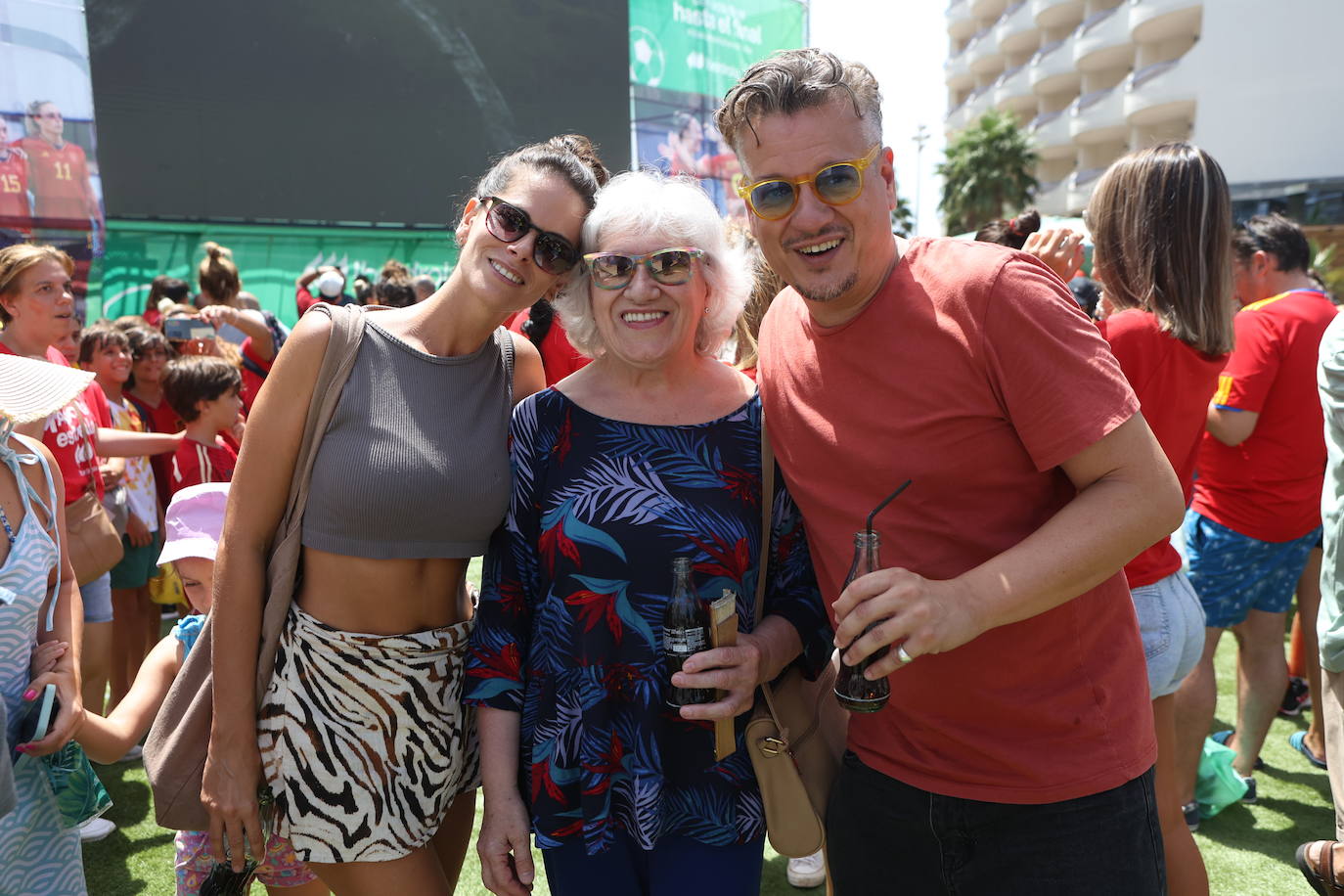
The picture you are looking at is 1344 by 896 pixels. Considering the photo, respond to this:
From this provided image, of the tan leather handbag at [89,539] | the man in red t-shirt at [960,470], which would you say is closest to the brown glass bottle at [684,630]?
the man in red t-shirt at [960,470]

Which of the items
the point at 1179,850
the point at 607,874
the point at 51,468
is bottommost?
the point at 1179,850

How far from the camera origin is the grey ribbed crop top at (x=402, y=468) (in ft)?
7.05

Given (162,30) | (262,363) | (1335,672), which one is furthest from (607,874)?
(162,30)

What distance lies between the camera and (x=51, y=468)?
2451mm

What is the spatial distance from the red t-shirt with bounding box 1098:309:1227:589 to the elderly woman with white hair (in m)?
1.38

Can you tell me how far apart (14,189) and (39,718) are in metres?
11.9

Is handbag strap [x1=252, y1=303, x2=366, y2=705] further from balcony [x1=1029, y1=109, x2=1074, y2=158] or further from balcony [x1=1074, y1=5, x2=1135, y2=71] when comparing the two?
balcony [x1=1029, y1=109, x2=1074, y2=158]

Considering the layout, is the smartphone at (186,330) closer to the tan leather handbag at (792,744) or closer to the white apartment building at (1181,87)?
the tan leather handbag at (792,744)

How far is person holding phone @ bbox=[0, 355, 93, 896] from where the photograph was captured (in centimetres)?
217

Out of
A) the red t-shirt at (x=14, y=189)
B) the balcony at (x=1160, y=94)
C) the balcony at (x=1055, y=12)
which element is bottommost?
the red t-shirt at (x=14, y=189)

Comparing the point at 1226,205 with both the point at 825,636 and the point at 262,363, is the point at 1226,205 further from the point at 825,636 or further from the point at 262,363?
the point at 262,363

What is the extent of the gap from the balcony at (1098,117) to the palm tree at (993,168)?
2512mm

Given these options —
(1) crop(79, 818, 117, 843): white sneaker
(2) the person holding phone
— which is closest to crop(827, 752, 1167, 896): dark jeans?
(2) the person holding phone

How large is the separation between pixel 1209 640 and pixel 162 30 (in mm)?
25899
